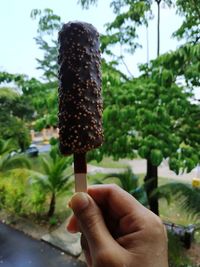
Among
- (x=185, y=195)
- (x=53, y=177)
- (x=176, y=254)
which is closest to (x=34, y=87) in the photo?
(x=53, y=177)

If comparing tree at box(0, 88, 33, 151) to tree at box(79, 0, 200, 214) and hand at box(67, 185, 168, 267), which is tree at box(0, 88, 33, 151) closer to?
tree at box(79, 0, 200, 214)

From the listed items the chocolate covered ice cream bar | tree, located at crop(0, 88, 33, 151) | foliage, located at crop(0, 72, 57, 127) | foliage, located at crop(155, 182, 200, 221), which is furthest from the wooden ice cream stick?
tree, located at crop(0, 88, 33, 151)

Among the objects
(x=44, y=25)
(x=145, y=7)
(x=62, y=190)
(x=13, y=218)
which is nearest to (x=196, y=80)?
(x=145, y=7)

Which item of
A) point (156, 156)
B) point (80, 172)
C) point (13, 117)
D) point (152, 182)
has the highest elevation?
point (13, 117)

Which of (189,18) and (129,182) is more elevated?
(189,18)

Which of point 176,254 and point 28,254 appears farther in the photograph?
point 28,254

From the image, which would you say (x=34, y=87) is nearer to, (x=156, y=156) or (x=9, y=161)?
(x=156, y=156)

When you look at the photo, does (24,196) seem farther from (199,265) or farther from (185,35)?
(185,35)
